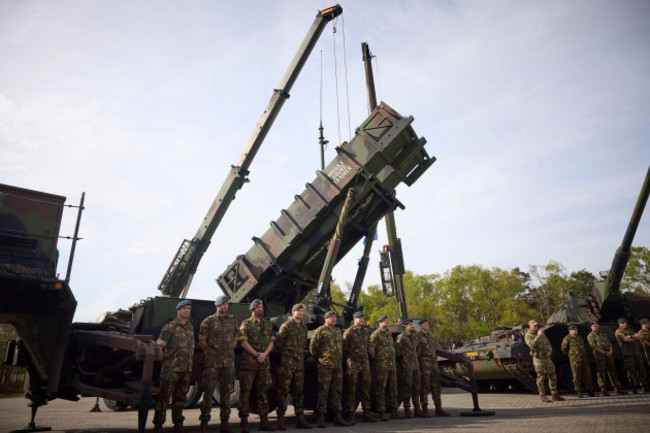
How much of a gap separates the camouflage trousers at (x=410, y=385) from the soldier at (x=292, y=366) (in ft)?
5.35

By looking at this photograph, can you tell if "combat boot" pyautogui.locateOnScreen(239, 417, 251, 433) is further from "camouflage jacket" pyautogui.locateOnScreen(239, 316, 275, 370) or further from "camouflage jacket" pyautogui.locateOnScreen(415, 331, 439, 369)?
"camouflage jacket" pyautogui.locateOnScreen(415, 331, 439, 369)

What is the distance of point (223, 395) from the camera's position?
477cm

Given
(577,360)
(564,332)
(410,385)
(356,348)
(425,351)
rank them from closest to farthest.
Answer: (356,348), (410,385), (425,351), (577,360), (564,332)

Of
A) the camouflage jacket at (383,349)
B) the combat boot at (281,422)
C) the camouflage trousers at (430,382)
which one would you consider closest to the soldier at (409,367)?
the camouflage trousers at (430,382)

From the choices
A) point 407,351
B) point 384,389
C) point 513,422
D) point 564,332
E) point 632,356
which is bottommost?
point 513,422

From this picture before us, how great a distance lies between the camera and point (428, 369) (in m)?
6.55

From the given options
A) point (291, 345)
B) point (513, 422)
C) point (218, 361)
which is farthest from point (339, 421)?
point (513, 422)

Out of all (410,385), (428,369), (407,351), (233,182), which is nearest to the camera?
(410,385)

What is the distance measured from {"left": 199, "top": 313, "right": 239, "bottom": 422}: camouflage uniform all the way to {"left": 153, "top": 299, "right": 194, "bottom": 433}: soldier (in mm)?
204

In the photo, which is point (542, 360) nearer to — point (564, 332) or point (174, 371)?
point (564, 332)

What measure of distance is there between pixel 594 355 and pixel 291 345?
6.88 metres

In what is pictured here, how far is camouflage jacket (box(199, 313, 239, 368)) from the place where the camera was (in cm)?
475

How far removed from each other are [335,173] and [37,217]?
16.9 ft

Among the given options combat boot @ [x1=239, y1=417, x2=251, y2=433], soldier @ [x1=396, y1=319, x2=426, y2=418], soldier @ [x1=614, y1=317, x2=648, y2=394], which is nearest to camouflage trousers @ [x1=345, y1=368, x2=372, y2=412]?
soldier @ [x1=396, y1=319, x2=426, y2=418]
